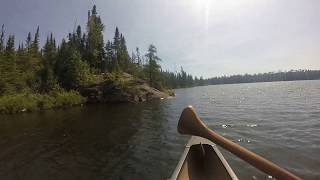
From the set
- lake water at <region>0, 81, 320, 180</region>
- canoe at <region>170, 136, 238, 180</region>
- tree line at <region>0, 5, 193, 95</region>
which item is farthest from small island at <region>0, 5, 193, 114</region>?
canoe at <region>170, 136, 238, 180</region>

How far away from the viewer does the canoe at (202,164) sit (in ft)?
25.6

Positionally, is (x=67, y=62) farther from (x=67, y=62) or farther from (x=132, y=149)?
(x=132, y=149)

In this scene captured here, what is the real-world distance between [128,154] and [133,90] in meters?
47.3

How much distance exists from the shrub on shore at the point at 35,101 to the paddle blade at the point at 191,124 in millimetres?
41382

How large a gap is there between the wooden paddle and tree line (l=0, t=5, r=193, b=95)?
48.9 meters

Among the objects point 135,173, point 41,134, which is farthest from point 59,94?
point 135,173

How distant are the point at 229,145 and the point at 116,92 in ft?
190

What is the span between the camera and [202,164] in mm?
9039

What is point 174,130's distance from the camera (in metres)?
20.5

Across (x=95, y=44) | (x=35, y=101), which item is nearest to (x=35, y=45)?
(x=95, y=44)

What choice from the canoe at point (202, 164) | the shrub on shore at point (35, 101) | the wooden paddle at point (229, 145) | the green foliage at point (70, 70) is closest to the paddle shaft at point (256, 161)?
the wooden paddle at point (229, 145)

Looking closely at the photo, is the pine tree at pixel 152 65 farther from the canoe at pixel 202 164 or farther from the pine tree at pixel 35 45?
the canoe at pixel 202 164

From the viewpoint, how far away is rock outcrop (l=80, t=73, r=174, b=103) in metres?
60.2

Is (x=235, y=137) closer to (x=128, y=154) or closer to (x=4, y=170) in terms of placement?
(x=128, y=154)
